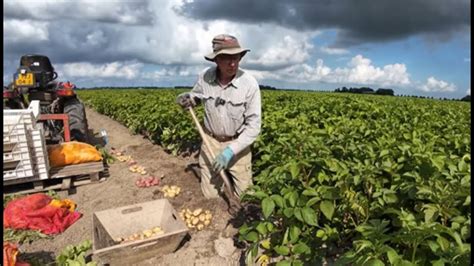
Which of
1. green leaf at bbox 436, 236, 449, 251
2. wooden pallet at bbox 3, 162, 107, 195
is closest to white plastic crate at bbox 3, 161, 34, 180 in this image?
wooden pallet at bbox 3, 162, 107, 195

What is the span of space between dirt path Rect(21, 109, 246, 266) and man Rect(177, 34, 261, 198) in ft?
1.69

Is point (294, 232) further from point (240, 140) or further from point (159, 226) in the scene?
point (159, 226)

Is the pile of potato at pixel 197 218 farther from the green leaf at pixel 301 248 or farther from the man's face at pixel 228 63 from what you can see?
the green leaf at pixel 301 248

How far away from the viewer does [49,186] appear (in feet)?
16.4

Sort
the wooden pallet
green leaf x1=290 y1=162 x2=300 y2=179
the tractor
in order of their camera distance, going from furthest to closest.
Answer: the tractor < the wooden pallet < green leaf x1=290 y1=162 x2=300 y2=179

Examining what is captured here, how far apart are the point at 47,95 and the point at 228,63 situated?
12.5 feet

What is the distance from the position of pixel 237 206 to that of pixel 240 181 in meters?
0.29

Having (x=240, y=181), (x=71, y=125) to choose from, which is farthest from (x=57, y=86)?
(x=240, y=181)

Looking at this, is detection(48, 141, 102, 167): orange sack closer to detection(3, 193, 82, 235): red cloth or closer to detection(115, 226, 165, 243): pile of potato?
detection(3, 193, 82, 235): red cloth

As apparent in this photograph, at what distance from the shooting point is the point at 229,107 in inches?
162

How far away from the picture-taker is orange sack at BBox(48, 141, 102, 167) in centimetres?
499

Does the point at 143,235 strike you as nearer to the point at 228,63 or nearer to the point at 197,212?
the point at 197,212

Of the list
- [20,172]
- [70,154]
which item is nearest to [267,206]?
[20,172]

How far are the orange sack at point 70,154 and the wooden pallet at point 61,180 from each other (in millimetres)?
62
